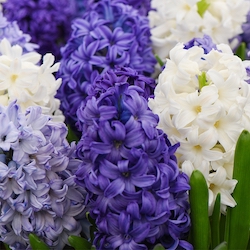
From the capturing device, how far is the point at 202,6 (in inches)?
45.4

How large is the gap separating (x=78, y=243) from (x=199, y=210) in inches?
7.6

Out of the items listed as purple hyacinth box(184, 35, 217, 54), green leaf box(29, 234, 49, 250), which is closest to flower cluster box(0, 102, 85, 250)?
green leaf box(29, 234, 49, 250)

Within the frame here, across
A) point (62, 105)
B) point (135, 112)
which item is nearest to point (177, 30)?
point (62, 105)

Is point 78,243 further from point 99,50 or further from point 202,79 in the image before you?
point 99,50

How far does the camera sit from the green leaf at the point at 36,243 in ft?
2.72

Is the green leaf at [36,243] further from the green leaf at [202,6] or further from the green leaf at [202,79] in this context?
the green leaf at [202,6]

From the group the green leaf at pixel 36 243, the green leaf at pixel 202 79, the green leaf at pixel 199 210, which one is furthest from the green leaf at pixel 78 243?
the green leaf at pixel 202 79

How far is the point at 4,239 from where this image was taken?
88 centimetres

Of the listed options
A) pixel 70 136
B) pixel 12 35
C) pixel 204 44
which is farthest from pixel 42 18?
pixel 204 44

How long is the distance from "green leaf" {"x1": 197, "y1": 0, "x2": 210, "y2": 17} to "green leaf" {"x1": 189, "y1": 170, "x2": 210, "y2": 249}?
0.49 metres

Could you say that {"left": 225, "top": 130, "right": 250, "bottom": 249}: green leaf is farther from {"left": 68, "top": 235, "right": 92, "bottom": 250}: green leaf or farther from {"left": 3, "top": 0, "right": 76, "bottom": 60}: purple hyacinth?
{"left": 3, "top": 0, "right": 76, "bottom": 60}: purple hyacinth

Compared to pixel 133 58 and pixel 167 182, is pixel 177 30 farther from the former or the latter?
pixel 167 182

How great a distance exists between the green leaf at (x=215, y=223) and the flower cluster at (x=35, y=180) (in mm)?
212

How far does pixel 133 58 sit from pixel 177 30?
13cm
